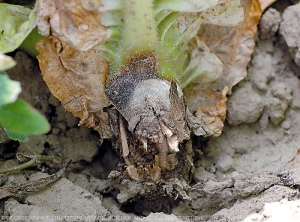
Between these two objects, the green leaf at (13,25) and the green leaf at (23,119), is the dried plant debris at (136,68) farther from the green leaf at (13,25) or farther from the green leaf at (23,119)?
the green leaf at (23,119)

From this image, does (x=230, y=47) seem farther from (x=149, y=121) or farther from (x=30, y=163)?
(x=30, y=163)

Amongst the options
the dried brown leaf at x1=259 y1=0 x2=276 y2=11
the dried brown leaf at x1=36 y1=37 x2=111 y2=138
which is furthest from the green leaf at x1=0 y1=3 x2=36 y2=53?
the dried brown leaf at x1=259 y1=0 x2=276 y2=11

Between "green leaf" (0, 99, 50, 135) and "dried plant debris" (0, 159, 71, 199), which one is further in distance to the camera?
→ "dried plant debris" (0, 159, 71, 199)

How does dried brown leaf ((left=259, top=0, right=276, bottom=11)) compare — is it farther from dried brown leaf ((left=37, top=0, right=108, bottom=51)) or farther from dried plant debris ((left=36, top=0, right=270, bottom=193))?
dried brown leaf ((left=37, top=0, right=108, bottom=51))

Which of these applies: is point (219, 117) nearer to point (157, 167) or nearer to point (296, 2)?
point (157, 167)

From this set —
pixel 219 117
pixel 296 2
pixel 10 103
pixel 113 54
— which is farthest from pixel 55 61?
pixel 296 2

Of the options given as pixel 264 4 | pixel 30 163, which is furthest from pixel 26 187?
pixel 264 4
